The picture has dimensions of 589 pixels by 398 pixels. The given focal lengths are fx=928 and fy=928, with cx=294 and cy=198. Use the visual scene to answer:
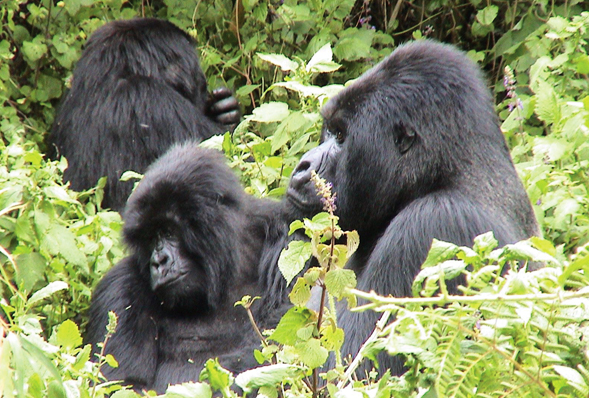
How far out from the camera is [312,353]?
1945 millimetres

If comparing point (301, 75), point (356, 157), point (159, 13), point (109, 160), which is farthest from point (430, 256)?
point (159, 13)

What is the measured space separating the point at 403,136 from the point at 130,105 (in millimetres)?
2637

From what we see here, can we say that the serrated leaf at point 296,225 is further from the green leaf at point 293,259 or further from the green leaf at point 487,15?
the green leaf at point 487,15

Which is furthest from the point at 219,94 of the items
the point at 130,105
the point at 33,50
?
the point at 33,50

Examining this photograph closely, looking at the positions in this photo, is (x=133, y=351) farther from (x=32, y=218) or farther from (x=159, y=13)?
(x=159, y=13)

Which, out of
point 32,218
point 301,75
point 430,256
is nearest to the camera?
point 430,256

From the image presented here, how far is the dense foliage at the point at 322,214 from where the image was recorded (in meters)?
1.77

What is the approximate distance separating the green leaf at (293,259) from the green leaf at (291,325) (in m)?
0.14

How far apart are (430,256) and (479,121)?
1.28m

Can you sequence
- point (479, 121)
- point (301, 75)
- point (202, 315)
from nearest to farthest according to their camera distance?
1. point (479, 121)
2. point (202, 315)
3. point (301, 75)

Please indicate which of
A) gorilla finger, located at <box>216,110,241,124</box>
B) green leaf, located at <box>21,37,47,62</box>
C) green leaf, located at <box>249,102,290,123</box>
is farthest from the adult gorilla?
green leaf, located at <box>21,37,47,62</box>

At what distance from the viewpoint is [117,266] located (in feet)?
13.0

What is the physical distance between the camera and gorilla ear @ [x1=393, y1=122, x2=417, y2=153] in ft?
9.94

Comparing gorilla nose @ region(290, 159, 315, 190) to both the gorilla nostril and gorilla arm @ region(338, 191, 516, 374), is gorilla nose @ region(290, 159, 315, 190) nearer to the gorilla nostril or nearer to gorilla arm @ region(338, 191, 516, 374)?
the gorilla nostril
